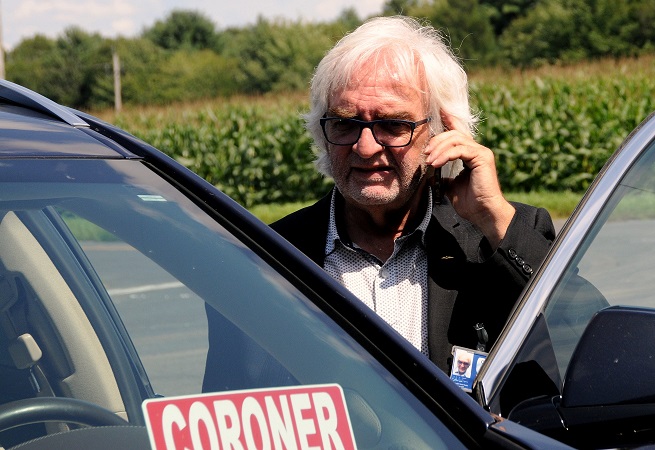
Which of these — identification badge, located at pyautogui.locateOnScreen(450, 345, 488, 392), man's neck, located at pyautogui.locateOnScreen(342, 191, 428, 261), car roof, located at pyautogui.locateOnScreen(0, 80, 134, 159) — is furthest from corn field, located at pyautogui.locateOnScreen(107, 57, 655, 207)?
car roof, located at pyautogui.locateOnScreen(0, 80, 134, 159)

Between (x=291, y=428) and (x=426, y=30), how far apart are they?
1.58 meters

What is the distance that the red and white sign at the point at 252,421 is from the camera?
1.23 m

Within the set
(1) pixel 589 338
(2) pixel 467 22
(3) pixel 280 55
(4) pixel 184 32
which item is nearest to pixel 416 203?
(1) pixel 589 338

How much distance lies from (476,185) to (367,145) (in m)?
0.28

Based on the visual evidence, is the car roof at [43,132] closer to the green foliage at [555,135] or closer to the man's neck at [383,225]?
the man's neck at [383,225]

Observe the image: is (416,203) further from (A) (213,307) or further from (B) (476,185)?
(A) (213,307)

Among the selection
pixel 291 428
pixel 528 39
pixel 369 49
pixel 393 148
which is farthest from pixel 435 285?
pixel 528 39

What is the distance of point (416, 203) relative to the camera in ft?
8.13

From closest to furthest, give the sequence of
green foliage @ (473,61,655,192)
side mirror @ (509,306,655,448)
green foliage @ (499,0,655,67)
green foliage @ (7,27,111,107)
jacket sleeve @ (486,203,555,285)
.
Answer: side mirror @ (509,306,655,448) → jacket sleeve @ (486,203,555,285) → green foliage @ (473,61,655,192) → green foliage @ (499,0,655,67) → green foliage @ (7,27,111,107)

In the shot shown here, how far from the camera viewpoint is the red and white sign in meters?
1.23

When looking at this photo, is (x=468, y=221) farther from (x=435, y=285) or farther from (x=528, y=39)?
(x=528, y=39)

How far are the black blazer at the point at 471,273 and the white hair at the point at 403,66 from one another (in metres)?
0.17

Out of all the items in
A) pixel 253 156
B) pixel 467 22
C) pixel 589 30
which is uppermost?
pixel 589 30

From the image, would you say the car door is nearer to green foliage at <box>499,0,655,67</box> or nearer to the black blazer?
the black blazer
